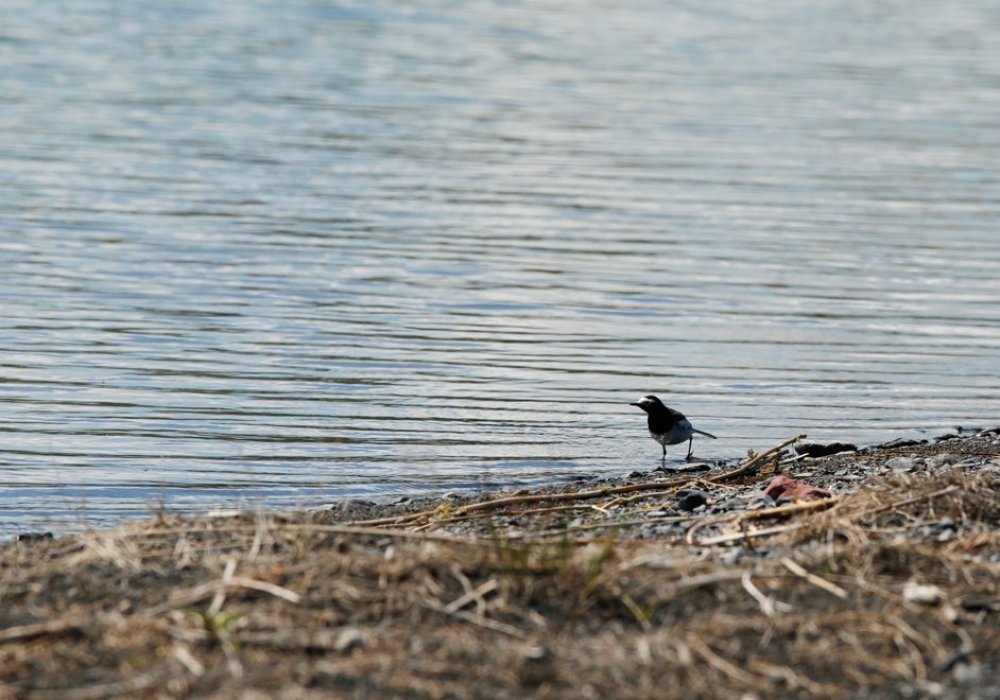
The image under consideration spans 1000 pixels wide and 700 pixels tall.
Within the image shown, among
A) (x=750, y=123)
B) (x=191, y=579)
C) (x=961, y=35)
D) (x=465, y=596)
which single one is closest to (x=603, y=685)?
(x=465, y=596)

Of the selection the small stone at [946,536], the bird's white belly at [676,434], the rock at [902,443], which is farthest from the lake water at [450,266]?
the small stone at [946,536]

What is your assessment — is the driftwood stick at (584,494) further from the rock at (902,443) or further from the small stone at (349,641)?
the small stone at (349,641)

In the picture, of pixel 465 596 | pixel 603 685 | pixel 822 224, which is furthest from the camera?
pixel 822 224

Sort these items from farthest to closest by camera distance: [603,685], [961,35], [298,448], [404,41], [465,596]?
[961,35] → [404,41] → [298,448] → [465,596] → [603,685]

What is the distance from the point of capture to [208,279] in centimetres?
1645

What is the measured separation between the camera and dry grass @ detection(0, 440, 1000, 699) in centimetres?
540

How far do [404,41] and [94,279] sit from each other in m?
22.6

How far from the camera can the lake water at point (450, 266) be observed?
11.7m

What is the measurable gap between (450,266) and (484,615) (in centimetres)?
1165

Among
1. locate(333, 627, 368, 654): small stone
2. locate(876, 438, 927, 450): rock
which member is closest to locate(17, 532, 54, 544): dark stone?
locate(333, 627, 368, 654): small stone

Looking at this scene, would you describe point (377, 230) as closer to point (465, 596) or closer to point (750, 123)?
point (750, 123)

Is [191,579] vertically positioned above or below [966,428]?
above

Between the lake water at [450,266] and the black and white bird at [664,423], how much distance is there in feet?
1.43

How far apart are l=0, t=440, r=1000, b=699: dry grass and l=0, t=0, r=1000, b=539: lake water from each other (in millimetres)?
3273
